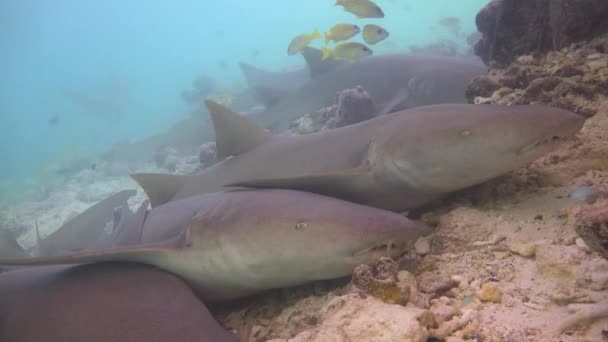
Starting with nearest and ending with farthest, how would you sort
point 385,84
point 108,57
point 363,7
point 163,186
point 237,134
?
point 237,134 < point 163,186 < point 385,84 < point 363,7 < point 108,57

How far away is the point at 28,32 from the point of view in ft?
310

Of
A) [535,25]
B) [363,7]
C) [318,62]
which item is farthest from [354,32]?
[535,25]

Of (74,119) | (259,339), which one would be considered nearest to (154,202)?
(259,339)

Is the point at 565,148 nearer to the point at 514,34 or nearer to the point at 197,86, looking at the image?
the point at 514,34

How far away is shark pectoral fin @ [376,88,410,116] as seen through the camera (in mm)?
7469

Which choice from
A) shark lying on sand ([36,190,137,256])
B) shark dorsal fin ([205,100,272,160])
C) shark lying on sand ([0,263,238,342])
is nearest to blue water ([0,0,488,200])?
shark lying on sand ([36,190,137,256])

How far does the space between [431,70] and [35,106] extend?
182 meters

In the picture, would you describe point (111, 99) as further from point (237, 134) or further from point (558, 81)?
point (558, 81)

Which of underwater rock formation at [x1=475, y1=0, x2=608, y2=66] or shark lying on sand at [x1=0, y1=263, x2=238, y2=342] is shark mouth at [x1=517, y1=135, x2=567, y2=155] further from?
underwater rock formation at [x1=475, y1=0, x2=608, y2=66]

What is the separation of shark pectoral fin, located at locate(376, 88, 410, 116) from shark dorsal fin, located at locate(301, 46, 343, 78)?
237 cm

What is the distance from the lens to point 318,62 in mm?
9727

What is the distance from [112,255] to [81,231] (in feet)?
25.8

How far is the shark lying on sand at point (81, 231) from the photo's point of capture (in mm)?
8125

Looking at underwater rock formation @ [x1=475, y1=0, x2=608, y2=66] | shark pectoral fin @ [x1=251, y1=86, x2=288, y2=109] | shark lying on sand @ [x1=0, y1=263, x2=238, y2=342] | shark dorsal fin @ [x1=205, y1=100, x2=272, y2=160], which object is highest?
shark pectoral fin @ [x1=251, y1=86, x2=288, y2=109]
